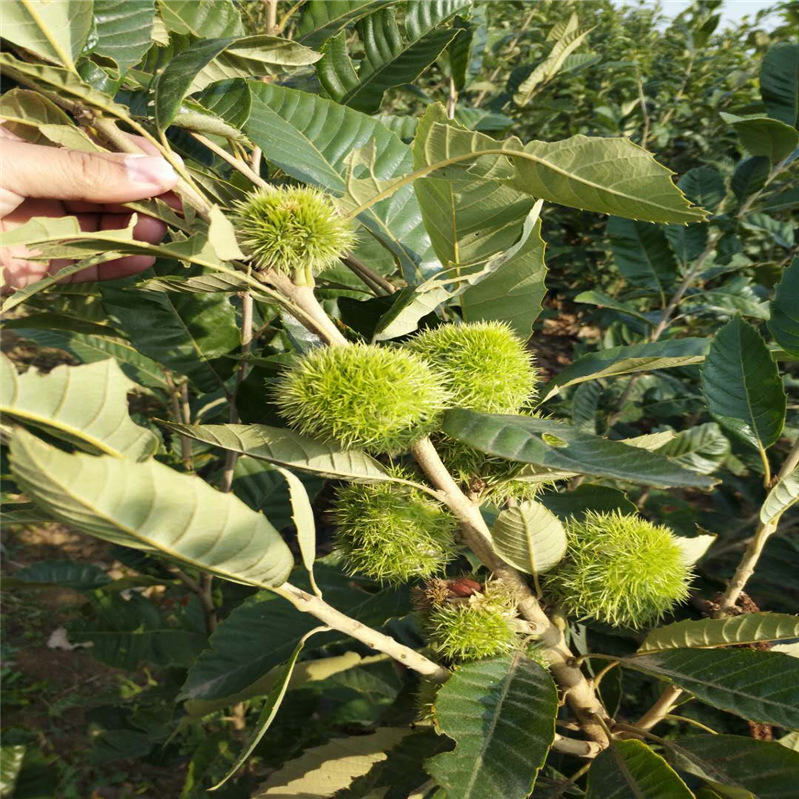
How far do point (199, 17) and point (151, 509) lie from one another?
1081mm

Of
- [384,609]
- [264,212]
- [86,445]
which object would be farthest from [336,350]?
[384,609]

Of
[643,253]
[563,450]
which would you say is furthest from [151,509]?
[643,253]

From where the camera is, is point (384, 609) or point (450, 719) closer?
point (450, 719)

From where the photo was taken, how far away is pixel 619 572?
0.91 metres

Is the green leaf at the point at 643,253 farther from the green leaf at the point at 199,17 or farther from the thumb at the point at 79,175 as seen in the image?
the thumb at the point at 79,175

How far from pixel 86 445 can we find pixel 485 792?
629 mm

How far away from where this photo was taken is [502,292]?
1037mm

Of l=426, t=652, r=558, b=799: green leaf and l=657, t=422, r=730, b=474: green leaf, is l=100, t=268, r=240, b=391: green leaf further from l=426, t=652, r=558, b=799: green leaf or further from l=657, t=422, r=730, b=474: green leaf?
l=657, t=422, r=730, b=474: green leaf

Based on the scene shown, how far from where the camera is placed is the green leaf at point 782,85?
1.78 meters

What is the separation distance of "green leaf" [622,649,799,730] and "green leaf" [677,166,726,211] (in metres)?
1.80

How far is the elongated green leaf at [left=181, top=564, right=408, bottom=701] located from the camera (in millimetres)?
1211

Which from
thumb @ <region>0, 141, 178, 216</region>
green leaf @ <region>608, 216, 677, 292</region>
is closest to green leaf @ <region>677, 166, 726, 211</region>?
green leaf @ <region>608, 216, 677, 292</region>

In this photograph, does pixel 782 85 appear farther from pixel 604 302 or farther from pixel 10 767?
pixel 10 767

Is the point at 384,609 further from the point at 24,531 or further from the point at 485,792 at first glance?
the point at 24,531
